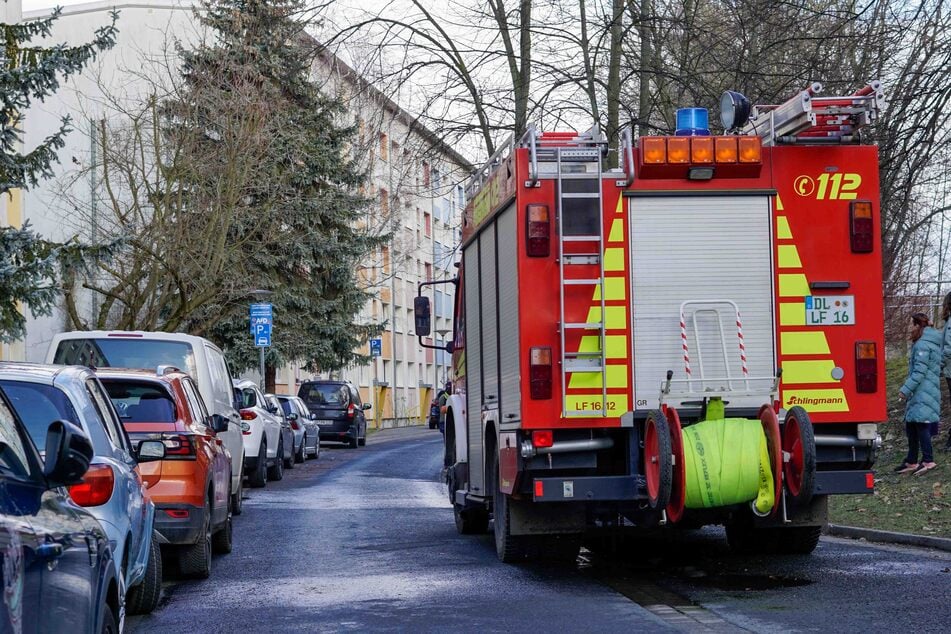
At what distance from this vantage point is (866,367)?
10070mm

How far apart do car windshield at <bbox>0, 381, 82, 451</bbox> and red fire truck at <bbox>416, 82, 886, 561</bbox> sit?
3653 mm

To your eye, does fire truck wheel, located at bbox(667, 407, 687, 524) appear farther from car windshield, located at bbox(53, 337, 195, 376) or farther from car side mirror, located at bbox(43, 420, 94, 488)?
car windshield, located at bbox(53, 337, 195, 376)

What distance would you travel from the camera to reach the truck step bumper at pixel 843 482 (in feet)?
31.9

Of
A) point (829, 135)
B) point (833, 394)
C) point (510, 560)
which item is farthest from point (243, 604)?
point (829, 135)

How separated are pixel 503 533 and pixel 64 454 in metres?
6.89

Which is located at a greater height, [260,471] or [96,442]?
[96,442]

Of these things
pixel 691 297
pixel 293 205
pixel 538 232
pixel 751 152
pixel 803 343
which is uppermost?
pixel 293 205

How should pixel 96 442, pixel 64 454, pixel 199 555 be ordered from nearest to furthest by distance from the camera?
pixel 64 454 → pixel 96 442 → pixel 199 555

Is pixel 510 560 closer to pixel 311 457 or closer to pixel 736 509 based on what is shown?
pixel 736 509

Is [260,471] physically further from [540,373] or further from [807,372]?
[807,372]

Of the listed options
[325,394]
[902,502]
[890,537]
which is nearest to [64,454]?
[890,537]

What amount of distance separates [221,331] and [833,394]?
101 ft

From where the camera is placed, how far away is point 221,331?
39.3 metres

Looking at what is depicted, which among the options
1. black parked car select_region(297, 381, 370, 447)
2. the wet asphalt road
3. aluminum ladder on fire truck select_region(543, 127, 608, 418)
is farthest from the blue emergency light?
black parked car select_region(297, 381, 370, 447)
